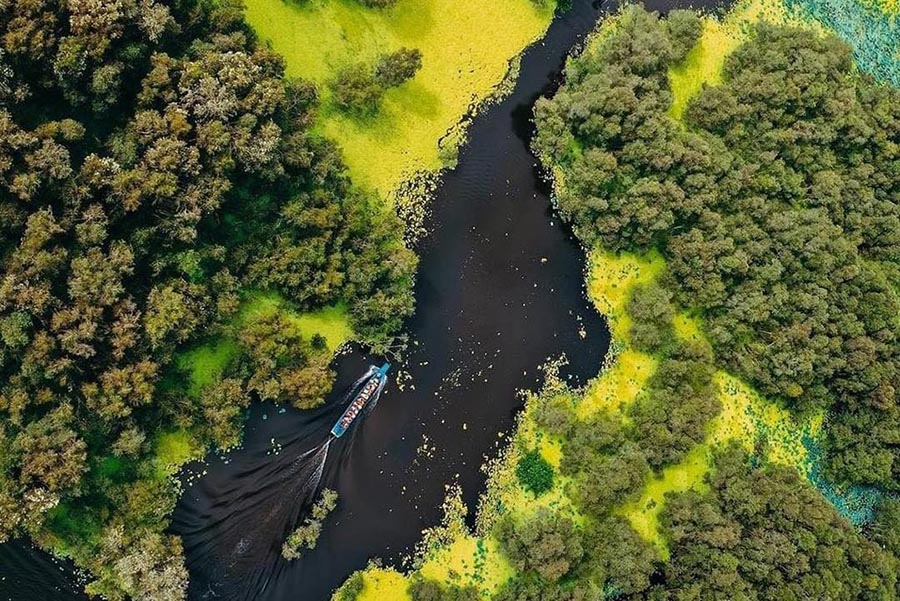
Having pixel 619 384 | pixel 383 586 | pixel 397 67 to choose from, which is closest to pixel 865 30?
pixel 619 384

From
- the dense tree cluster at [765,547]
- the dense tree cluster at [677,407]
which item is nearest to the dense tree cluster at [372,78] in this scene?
the dense tree cluster at [677,407]

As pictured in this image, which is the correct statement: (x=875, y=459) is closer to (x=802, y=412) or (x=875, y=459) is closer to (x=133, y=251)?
(x=802, y=412)

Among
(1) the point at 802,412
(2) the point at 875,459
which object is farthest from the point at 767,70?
(2) the point at 875,459

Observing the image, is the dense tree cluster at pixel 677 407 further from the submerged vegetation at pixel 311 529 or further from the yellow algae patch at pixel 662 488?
the submerged vegetation at pixel 311 529

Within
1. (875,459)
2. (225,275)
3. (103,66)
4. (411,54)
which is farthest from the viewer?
(875,459)

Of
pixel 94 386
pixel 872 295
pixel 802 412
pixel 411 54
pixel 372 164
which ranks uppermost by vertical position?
pixel 411 54

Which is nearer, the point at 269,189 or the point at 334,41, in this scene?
the point at 269,189

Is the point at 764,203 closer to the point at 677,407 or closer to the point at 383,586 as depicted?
the point at 677,407
